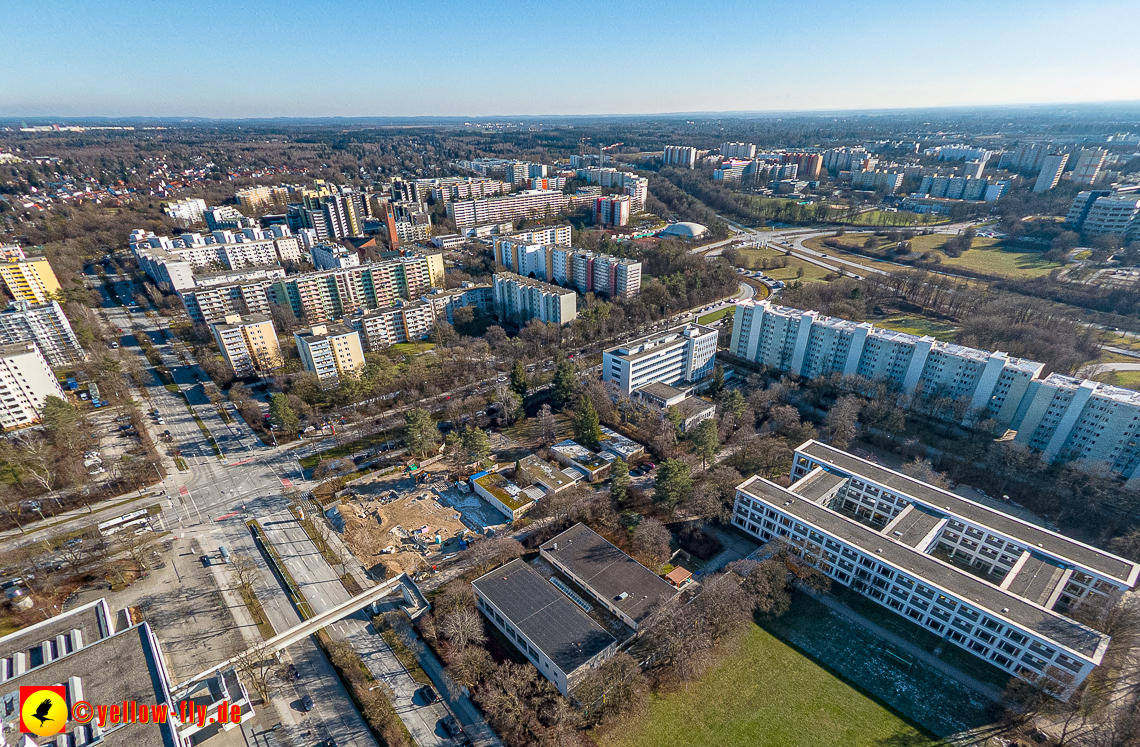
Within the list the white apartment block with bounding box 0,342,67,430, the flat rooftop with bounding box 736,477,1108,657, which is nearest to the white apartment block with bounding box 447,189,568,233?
the white apartment block with bounding box 0,342,67,430

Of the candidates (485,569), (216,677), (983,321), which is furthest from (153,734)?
(983,321)

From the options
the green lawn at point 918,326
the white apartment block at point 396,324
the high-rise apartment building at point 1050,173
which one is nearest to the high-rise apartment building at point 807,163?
the high-rise apartment building at point 1050,173

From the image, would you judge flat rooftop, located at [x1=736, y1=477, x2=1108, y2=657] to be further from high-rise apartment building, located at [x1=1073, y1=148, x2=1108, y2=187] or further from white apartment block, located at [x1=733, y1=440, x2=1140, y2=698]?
high-rise apartment building, located at [x1=1073, y1=148, x2=1108, y2=187]

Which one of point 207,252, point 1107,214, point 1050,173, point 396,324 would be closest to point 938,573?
point 396,324

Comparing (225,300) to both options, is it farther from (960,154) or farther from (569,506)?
(960,154)

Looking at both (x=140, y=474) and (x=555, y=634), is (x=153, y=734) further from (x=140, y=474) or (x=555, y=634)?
(x=140, y=474)

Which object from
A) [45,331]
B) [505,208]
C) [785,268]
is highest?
[505,208]
